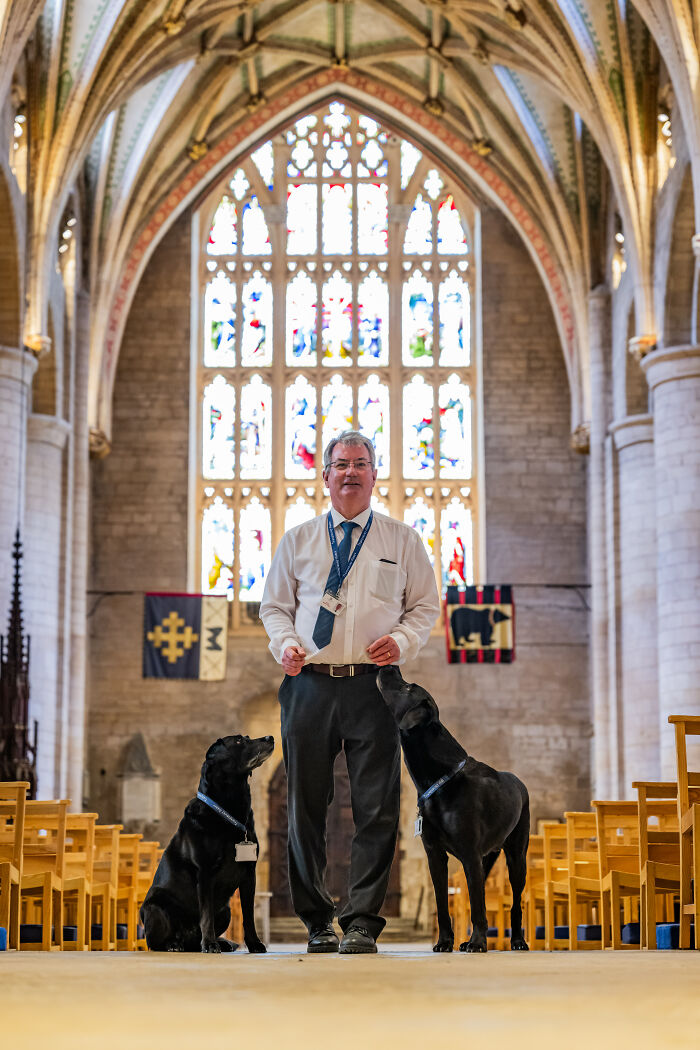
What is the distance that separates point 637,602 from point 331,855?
4871 mm

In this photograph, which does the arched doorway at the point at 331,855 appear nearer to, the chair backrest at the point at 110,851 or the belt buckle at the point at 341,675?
the chair backrest at the point at 110,851

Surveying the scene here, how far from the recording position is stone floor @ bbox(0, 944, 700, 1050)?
2074 mm

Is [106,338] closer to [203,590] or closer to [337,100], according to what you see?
[203,590]

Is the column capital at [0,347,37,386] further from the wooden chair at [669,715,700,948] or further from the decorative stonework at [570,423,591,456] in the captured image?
the wooden chair at [669,715,700,948]

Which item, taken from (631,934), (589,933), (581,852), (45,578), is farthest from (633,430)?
(631,934)

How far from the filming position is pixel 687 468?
1522cm

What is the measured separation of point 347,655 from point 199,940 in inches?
40.6

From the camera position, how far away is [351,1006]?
2510mm

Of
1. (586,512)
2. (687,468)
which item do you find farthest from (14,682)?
(586,512)

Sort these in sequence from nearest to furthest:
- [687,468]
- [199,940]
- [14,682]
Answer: [199,940] < [14,682] < [687,468]

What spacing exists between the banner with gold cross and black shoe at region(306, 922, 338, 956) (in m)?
14.2

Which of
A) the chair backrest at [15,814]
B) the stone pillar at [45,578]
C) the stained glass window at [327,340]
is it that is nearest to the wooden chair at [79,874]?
the chair backrest at [15,814]

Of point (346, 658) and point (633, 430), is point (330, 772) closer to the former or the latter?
point (346, 658)

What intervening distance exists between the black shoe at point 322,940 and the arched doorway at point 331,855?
14301mm
